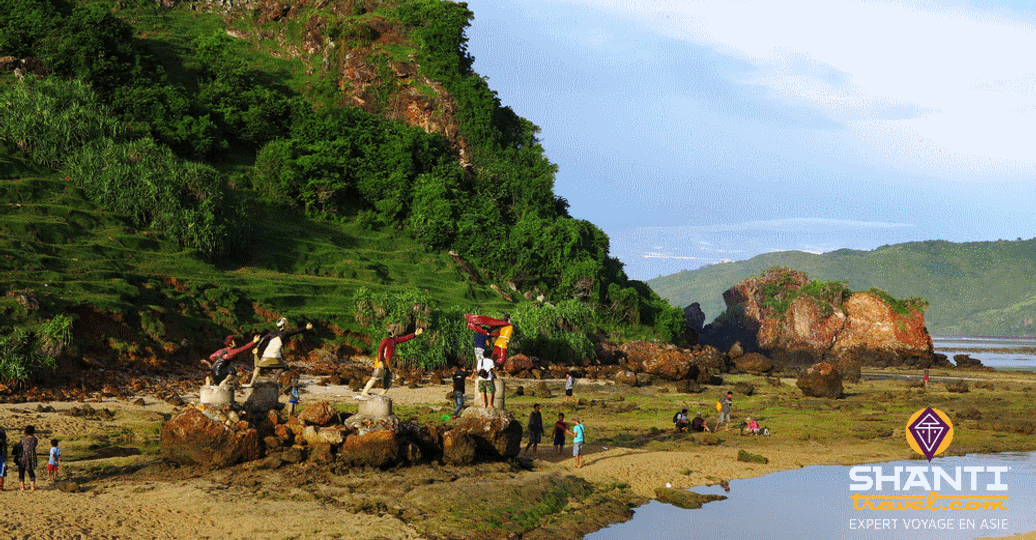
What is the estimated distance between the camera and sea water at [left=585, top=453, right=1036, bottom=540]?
2061 cm

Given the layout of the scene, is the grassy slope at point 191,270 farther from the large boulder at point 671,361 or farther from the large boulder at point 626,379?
the large boulder at point 626,379

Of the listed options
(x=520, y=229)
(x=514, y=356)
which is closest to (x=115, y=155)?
(x=514, y=356)

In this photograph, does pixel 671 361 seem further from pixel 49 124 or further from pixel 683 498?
pixel 49 124

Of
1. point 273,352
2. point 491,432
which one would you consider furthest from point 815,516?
point 273,352

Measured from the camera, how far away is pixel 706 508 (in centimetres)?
2234

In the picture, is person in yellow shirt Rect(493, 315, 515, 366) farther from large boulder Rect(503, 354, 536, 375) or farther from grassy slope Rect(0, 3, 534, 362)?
large boulder Rect(503, 354, 536, 375)

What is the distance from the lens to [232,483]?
1977 centimetres

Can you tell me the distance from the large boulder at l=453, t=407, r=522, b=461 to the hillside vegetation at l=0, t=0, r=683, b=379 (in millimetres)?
18843

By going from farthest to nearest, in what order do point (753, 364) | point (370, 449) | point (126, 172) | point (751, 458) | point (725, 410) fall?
point (753, 364), point (126, 172), point (725, 410), point (751, 458), point (370, 449)

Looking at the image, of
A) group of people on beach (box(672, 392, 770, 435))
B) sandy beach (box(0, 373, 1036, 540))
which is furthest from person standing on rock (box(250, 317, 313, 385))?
group of people on beach (box(672, 392, 770, 435))

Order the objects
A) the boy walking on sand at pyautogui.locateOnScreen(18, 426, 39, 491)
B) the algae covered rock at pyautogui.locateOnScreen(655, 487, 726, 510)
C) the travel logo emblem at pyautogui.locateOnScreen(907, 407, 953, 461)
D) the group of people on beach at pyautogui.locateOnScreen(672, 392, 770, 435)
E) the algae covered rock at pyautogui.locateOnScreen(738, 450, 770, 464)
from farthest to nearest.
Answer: the group of people on beach at pyautogui.locateOnScreen(672, 392, 770, 435) < the travel logo emblem at pyautogui.locateOnScreen(907, 407, 953, 461) < the algae covered rock at pyautogui.locateOnScreen(738, 450, 770, 464) < the algae covered rock at pyautogui.locateOnScreen(655, 487, 726, 510) < the boy walking on sand at pyautogui.locateOnScreen(18, 426, 39, 491)

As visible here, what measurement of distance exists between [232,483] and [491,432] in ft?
22.9

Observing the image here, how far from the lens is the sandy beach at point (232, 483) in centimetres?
1683

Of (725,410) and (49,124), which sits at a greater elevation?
(49,124)
